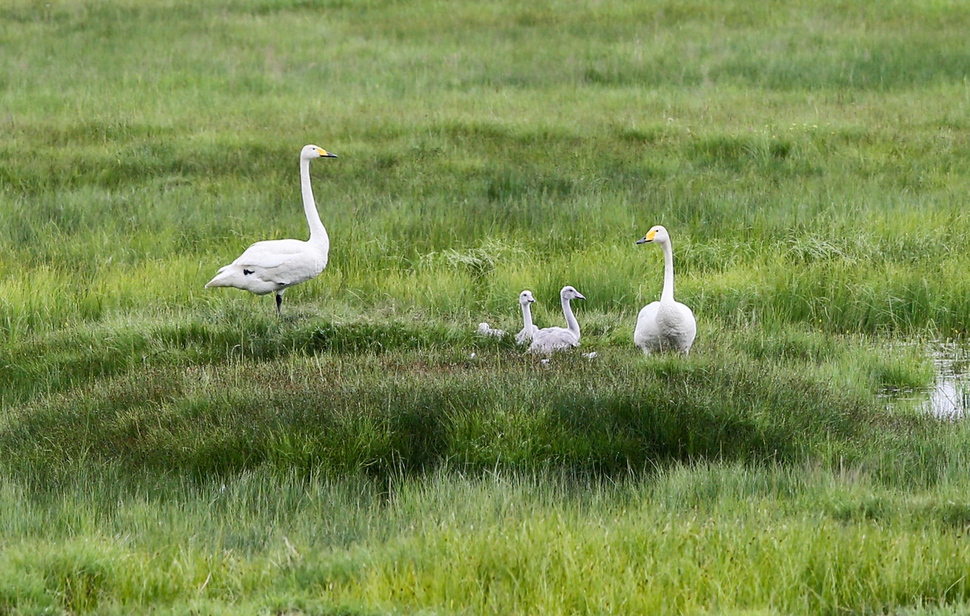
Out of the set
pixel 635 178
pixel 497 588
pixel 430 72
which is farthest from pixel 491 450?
pixel 430 72

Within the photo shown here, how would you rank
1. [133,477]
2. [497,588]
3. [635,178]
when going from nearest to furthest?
[497,588], [133,477], [635,178]

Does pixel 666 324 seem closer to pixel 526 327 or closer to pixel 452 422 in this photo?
pixel 526 327

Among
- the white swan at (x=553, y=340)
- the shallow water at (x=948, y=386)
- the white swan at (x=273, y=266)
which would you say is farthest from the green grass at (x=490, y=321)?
the white swan at (x=273, y=266)

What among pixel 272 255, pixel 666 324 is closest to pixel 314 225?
pixel 272 255

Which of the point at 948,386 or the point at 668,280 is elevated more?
the point at 668,280

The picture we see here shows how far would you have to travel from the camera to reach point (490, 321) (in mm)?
10906

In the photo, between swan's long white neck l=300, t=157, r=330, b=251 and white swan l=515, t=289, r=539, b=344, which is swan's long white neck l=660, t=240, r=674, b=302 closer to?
white swan l=515, t=289, r=539, b=344

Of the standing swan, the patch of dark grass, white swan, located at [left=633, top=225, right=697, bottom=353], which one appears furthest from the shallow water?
the standing swan

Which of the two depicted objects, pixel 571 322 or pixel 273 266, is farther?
pixel 571 322

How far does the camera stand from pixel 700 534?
5363mm

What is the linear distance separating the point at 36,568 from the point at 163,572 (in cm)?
51

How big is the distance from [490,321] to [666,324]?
254cm

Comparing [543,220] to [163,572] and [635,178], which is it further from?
[163,572]

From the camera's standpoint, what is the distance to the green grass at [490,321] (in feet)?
16.8
